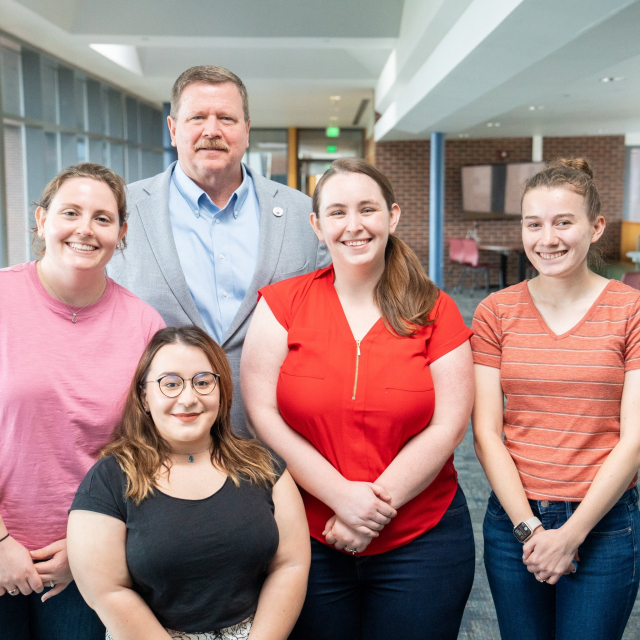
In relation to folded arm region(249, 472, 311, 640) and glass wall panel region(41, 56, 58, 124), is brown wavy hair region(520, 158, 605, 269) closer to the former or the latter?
folded arm region(249, 472, 311, 640)

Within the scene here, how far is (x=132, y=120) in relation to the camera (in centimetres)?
1255

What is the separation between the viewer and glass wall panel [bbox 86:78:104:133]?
33.3 feet

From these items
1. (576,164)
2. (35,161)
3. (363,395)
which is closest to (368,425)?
(363,395)

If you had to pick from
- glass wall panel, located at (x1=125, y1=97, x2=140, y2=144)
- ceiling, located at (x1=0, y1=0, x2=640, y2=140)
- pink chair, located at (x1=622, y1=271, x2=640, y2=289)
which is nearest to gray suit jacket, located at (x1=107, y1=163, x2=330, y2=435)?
ceiling, located at (x1=0, y1=0, x2=640, y2=140)

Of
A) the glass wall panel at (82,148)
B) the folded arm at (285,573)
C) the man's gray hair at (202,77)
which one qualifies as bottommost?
the folded arm at (285,573)

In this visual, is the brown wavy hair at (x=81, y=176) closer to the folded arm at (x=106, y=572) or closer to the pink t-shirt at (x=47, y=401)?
the pink t-shirt at (x=47, y=401)

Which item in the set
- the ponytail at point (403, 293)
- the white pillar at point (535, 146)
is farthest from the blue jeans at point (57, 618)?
the white pillar at point (535, 146)

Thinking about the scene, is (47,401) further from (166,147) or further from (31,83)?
(166,147)

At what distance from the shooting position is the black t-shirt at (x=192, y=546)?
4.42 feet

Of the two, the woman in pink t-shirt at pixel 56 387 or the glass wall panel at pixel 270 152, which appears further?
the glass wall panel at pixel 270 152

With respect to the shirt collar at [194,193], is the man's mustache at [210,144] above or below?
above

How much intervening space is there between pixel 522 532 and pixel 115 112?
1141cm

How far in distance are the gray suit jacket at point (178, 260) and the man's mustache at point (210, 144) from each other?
6.9 inches

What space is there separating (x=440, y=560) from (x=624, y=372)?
1.97ft
